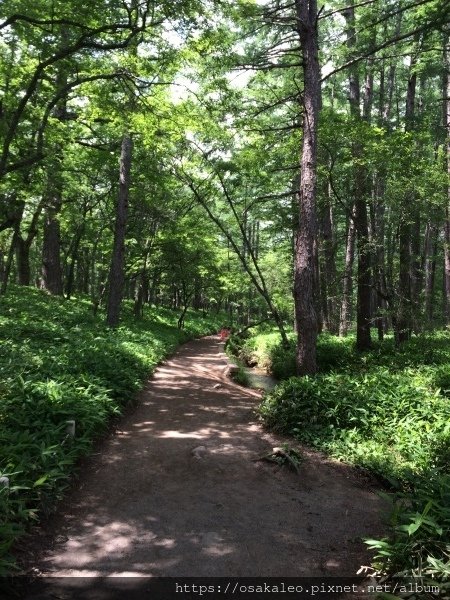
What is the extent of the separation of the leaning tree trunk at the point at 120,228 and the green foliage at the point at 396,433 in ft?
26.9

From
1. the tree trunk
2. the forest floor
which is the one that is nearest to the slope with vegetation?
the tree trunk

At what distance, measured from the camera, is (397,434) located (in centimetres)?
620

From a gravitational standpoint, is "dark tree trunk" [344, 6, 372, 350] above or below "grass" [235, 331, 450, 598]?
above

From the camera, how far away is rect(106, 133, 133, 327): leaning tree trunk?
14.0 m

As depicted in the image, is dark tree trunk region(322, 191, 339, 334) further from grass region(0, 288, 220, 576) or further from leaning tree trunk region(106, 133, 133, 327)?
leaning tree trunk region(106, 133, 133, 327)

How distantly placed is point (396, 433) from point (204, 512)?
3.36 meters

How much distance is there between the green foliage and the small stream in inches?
152

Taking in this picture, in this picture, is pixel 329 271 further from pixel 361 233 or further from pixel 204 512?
pixel 204 512

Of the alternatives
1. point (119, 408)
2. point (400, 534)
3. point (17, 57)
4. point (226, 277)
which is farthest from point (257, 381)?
point (226, 277)

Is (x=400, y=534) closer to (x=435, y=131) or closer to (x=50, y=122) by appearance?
(x=50, y=122)

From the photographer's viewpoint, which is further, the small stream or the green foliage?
the small stream

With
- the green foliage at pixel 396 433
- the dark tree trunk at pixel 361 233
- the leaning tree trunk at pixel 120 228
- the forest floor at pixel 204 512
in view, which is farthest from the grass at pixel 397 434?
the leaning tree trunk at pixel 120 228

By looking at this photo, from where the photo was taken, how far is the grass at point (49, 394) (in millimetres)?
4219

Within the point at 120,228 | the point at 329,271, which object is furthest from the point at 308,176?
the point at 329,271
